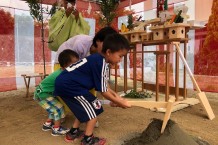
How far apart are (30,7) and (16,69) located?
148 centimetres

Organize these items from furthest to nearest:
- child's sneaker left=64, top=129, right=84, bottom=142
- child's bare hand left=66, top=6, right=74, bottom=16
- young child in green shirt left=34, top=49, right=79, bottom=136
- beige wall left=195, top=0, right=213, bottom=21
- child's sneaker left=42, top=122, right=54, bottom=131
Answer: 1. beige wall left=195, top=0, right=213, bottom=21
2. child's bare hand left=66, top=6, right=74, bottom=16
3. child's sneaker left=42, top=122, right=54, bottom=131
4. young child in green shirt left=34, top=49, right=79, bottom=136
5. child's sneaker left=64, top=129, right=84, bottom=142

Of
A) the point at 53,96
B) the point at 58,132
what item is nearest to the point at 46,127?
the point at 58,132

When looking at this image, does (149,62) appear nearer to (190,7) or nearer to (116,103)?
(190,7)

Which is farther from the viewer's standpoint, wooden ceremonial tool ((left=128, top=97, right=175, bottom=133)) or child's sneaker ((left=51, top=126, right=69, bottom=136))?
child's sneaker ((left=51, top=126, right=69, bottom=136))

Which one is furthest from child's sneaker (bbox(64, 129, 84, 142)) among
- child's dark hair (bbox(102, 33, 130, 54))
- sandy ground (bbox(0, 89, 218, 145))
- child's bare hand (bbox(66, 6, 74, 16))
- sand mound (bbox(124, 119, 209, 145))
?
child's bare hand (bbox(66, 6, 74, 16))

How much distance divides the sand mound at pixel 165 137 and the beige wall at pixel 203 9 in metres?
3.26

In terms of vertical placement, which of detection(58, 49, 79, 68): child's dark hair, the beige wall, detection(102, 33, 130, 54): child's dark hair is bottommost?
detection(58, 49, 79, 68): child's dark hair

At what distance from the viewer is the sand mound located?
1.80 metres

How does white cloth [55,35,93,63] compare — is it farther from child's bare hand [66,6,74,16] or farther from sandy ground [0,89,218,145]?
sandy ground [0,89,218,145]

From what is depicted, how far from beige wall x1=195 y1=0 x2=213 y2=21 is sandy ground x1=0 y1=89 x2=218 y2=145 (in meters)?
1.88

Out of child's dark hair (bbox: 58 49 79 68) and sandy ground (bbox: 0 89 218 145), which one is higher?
child's dark hair (bbox: 58 49 79 68)

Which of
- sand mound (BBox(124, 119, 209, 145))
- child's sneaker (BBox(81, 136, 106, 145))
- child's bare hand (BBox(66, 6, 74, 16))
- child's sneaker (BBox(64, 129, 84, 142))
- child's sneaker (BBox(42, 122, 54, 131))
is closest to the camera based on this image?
sand mound (BBox(124, 119, 209, 145))

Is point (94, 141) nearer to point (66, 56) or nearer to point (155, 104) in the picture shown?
point (155, 104)

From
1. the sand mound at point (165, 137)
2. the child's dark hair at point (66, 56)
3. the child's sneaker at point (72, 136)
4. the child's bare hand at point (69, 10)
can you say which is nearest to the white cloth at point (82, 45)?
the child's dark hair at point (66, 56)
